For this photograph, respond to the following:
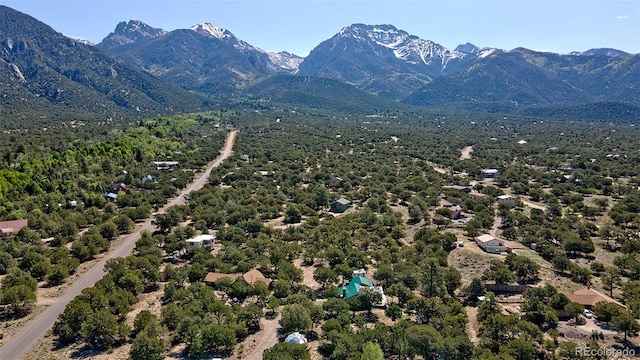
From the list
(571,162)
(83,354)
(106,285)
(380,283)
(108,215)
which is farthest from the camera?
(571,162)

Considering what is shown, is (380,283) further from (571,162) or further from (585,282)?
(571,162)

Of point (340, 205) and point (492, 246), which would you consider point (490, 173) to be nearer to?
point (340, 205)

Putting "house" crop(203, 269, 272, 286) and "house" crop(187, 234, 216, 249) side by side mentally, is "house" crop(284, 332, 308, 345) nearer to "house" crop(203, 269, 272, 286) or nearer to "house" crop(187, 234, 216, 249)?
"house" crop(203, 269, 272, 286)

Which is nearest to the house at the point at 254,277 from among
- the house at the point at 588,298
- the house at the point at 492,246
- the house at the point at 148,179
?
the house at the point at 492,246

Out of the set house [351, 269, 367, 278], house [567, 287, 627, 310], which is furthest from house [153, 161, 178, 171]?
house [567, 287, 627, 310]

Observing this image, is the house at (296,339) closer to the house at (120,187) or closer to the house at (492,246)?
the house at (492,246)

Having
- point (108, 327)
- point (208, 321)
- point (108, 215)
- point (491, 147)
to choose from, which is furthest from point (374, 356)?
point (491, 147)
